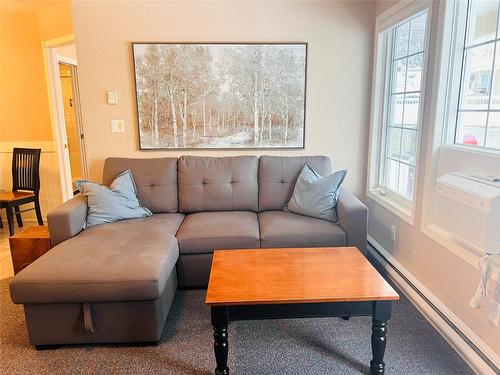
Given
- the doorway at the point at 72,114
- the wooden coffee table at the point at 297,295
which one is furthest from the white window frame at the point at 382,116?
the doorway at the point at 72,114

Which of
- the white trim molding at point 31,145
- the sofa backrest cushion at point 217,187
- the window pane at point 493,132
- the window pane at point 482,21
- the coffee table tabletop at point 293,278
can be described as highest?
the window pane at point 482,21

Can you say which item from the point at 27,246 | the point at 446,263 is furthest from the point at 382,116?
the point at 27,246

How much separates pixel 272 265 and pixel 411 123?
163cm

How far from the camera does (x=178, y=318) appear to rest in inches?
91.4

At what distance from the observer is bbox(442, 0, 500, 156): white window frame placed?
2.09m

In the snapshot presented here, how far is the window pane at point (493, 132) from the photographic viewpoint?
187cm

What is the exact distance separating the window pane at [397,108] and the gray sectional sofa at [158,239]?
660 mm

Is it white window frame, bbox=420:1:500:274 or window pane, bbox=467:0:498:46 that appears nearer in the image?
window pane, bbox=467:0:498:46

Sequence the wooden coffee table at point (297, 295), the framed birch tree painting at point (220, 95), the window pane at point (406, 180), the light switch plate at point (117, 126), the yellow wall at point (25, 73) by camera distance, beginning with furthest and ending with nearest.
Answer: the yellow wall at point (25, 73) → the light switch plate at point (117, 126) → the framed birch tree painting at point (220, 95) → the window pane at point (406, 180) → the wooden coffee table at point (297, 295)

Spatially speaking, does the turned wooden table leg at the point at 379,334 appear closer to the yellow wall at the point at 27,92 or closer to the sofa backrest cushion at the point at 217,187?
the sofa backrest cushion at the point at 217,187

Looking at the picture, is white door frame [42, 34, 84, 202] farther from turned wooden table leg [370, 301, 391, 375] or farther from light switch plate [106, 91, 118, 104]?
turned wooden table leg [370, 301, 391, 375]

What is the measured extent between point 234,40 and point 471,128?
205 cm

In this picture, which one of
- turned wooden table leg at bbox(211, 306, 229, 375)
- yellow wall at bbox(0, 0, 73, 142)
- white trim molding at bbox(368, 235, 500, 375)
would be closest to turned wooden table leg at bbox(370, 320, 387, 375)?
white trim molding at bbox(368, 235, 500, 375)

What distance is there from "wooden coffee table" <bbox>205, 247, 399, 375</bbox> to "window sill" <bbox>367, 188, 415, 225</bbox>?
2.83 ft
